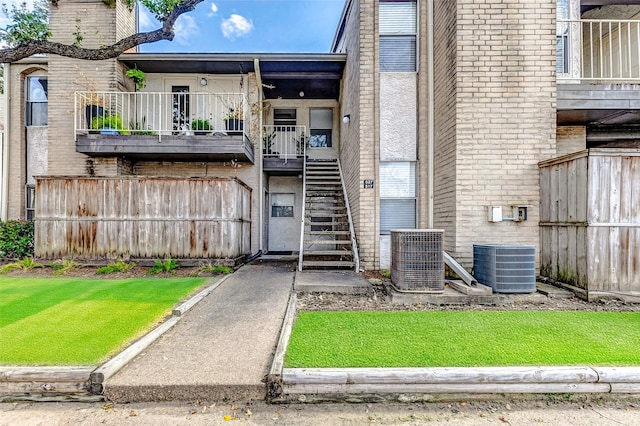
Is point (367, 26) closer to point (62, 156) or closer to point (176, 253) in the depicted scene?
point (176, 253)

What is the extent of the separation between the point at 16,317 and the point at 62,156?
6.73 m

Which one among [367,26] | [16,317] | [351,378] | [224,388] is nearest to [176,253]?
[16,317]

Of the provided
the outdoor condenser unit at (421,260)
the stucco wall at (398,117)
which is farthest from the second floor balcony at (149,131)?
the outdoor condenser unit at (421,260)

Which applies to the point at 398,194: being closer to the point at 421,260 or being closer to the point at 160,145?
the point at 421,260

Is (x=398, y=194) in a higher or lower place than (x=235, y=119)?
lower

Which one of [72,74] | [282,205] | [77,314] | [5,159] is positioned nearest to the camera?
[77,314]

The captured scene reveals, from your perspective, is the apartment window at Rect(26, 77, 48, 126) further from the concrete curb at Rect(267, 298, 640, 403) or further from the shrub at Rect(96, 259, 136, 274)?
the concrete curb at Rect(267, 298, 640, 403)

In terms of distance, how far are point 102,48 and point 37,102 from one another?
6580 mm

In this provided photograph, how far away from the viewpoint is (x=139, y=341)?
135 inches

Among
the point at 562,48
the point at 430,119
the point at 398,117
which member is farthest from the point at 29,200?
the point at 562,48

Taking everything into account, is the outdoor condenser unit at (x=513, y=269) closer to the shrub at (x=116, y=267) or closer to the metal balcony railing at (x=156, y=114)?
the metal balcony railing at (x=156, y=114)

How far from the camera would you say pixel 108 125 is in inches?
340

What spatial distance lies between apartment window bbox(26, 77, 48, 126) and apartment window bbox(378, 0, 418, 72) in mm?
11003

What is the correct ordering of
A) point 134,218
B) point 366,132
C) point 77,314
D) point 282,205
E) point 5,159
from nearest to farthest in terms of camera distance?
1. point 77,314
2. point 366,132
3. point 134,218
4. point 5,159
5. point 282,205
